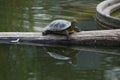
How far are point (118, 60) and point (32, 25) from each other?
3194 millimetres

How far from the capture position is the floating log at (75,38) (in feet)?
22.1

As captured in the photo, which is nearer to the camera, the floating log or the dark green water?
the dark green water

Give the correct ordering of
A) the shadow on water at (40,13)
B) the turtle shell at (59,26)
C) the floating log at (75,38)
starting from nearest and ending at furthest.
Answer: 1. the floating log at (75,38)
2. the turtle shell at (59,26)
3. the shadow on water at (40,13)

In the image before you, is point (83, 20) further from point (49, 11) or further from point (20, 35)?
point (20, 35)

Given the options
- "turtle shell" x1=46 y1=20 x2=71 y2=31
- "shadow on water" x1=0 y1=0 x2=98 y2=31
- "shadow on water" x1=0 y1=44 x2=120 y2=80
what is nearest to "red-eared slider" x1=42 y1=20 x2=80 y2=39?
"turtle shell" x1=46 y1=20 x2=71 y2=31

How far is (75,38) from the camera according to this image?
6.82 metres

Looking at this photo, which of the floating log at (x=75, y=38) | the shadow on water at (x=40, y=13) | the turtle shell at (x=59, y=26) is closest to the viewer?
the floating log at (x=75, y=38)

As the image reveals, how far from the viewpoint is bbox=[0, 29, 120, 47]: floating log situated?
673cm

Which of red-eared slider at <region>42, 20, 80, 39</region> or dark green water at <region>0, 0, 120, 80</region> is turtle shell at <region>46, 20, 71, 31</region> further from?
dark green water at <region>0, 0, 120, 80</region>

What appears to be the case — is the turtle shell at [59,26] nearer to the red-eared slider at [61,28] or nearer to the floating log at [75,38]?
the red-eared slider at [61,28]

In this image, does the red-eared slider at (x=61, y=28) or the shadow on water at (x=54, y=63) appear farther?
the red-eared slider at (x=61, y=28)

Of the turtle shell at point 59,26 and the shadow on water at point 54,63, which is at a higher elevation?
the turtle shell at point 59,26

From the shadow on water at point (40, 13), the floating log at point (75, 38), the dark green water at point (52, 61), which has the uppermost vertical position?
the floating log at point (75, 38)

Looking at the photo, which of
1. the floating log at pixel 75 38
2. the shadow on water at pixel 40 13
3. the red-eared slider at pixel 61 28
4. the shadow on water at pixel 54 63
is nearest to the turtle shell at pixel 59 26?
the red-eared slider at pixel 61 28
